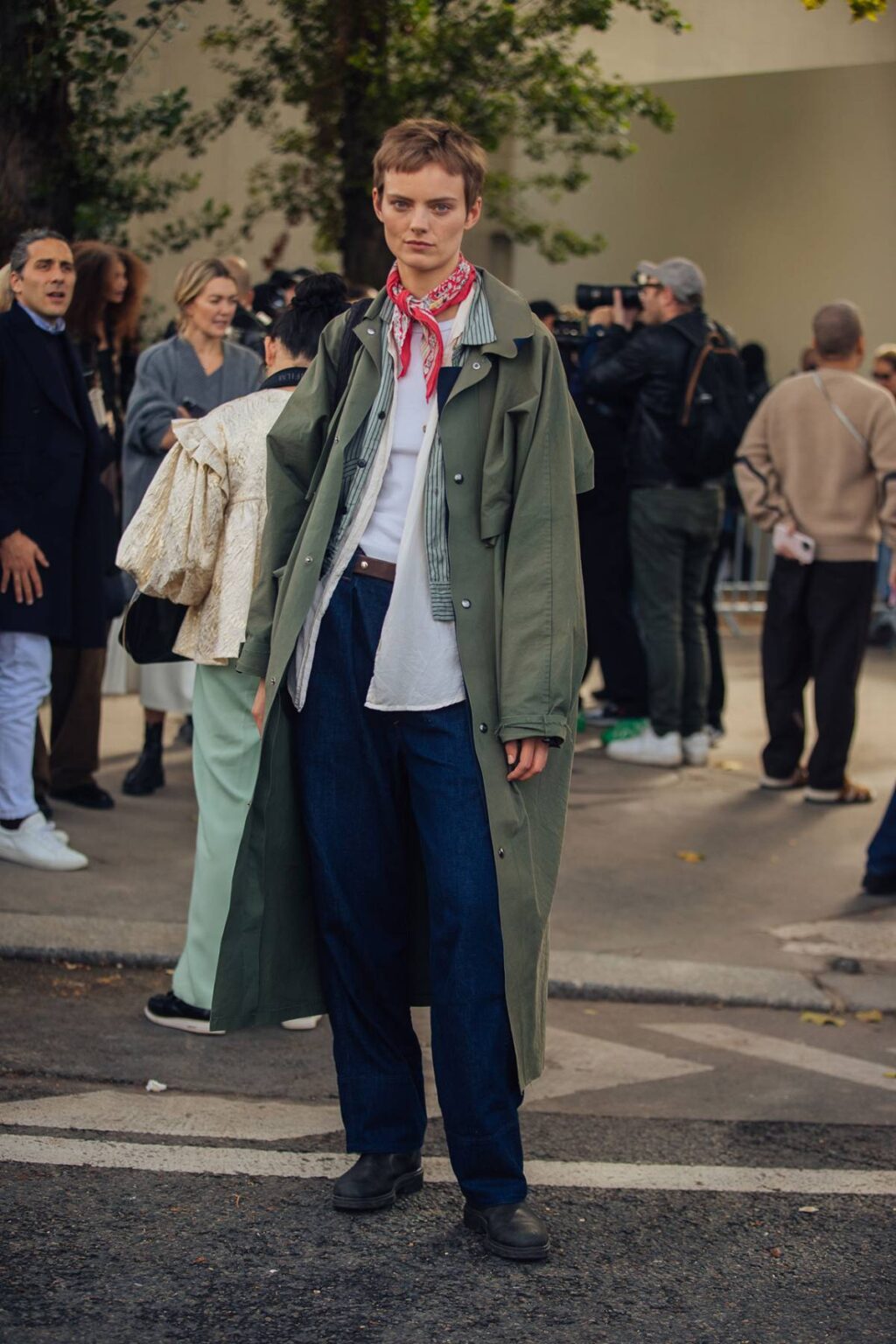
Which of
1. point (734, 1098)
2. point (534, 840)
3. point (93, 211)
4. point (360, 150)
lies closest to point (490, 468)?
point (534, 840)

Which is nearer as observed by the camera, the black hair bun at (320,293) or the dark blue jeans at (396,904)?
the dark blue jeans at (396,904)

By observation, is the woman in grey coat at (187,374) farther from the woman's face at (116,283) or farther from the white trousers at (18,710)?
the white trousers at (18,710)

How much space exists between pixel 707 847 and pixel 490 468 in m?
4.24

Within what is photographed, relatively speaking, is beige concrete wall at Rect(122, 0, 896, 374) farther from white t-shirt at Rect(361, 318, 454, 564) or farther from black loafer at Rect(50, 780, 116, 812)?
white t-shirt at Rect(361, 318, 454, 564)

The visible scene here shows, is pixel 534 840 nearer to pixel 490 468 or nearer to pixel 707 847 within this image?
pixel 490 468

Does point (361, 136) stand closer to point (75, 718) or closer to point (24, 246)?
point (75, 718)

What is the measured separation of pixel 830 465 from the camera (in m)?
8.03

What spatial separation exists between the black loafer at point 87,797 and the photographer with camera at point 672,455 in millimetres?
2750

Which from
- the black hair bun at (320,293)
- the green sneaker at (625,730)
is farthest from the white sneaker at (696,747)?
the black hair bun at (320,293)

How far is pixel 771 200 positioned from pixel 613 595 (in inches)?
356

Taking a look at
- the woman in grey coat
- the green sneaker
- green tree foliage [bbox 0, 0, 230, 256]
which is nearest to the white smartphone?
the green sneaker

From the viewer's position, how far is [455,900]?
3504 millimetres

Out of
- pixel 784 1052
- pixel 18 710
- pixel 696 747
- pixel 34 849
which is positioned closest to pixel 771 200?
pixel 696 747

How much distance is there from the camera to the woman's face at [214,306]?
6.94m
